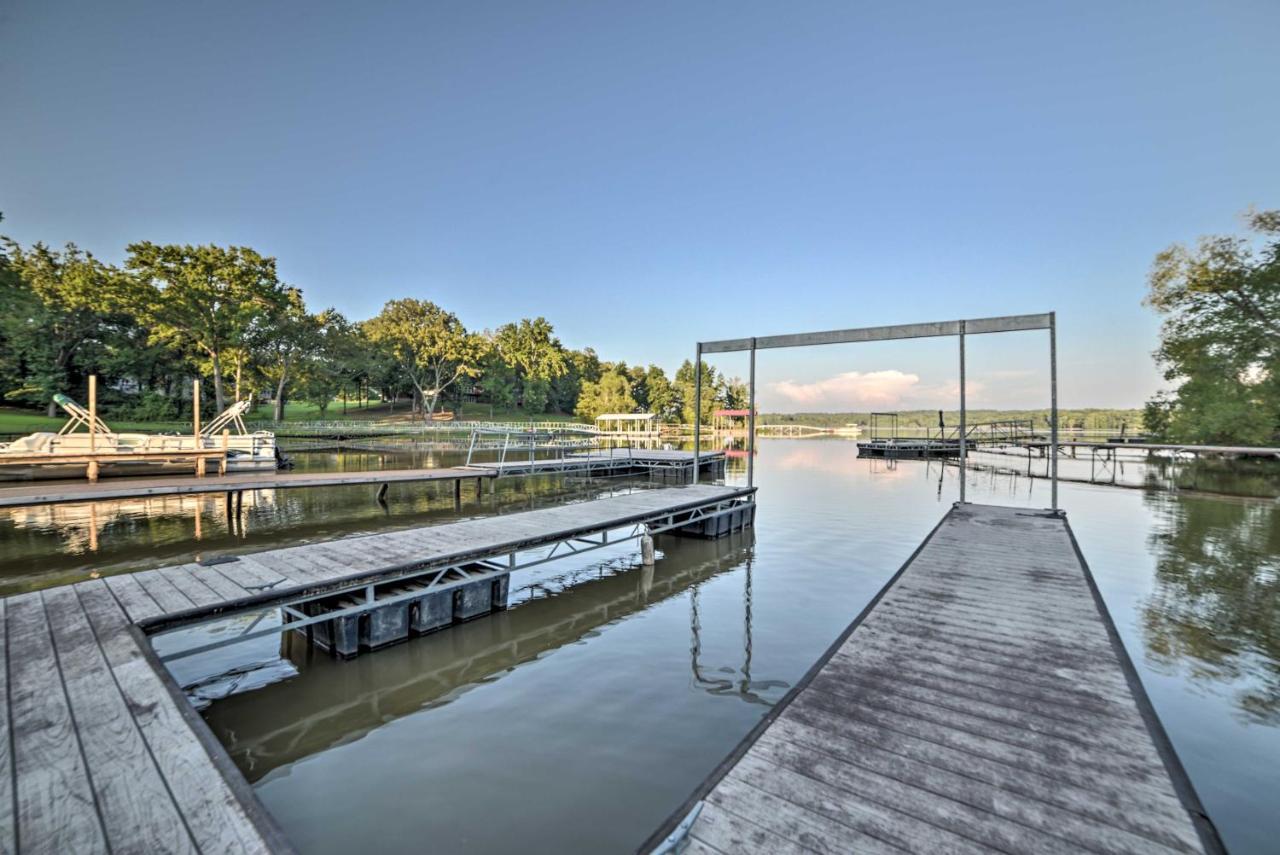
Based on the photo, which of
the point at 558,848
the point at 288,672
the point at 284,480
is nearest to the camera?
the point at 558,848

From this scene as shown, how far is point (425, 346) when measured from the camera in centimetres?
5534

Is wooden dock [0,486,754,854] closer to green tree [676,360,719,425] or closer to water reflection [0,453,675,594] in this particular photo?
water reflection [0,453,675,594]

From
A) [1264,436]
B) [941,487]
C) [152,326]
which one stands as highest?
[152,326]

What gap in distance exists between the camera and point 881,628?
4.86 metres

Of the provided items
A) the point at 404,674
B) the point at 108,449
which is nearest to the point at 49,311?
the point at 108,449

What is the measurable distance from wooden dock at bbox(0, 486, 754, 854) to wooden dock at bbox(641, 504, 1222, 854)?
211 centimetres

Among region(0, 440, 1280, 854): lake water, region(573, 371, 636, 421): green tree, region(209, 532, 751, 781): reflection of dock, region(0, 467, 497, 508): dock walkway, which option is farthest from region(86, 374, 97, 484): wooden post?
region(573, 371, 636, 421): green tree

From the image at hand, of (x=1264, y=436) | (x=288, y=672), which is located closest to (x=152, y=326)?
(x=288, y=672)

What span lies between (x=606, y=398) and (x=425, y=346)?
21109mm

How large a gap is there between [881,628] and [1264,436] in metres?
35.0

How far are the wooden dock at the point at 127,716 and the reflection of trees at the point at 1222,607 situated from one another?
804cm

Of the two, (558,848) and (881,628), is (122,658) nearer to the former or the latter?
(558,848)

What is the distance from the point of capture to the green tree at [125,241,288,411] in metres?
31.4

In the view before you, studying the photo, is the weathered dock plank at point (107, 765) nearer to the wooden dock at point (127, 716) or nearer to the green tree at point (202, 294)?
the wooden dock at point (127, 716)
